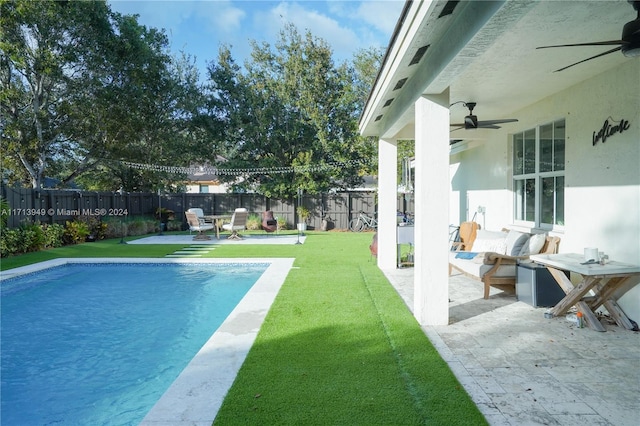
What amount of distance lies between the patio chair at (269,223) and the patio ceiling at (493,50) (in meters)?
11.4

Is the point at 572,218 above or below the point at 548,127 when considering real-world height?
below

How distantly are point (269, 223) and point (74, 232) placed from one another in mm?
6839

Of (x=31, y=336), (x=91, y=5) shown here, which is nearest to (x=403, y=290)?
(x=31, y=336)

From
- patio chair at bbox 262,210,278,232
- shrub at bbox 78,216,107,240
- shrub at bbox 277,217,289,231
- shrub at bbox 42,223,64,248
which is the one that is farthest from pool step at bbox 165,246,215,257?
shrub at bbox 277,217,289,231

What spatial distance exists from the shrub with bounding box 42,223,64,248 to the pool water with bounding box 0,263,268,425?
3.01 metres

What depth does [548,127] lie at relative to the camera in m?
6.09

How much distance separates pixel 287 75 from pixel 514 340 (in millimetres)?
17165

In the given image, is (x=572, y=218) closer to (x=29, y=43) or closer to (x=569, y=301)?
(x=569, y=301)

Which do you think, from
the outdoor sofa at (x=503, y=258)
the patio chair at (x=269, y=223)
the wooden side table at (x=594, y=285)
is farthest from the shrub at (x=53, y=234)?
the wooden side table at (x=594, y=285)

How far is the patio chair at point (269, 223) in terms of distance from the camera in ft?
55.4

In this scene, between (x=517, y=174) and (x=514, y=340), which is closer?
(x=514, y=340)

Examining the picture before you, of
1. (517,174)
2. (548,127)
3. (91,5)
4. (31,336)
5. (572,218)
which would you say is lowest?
(31,336)

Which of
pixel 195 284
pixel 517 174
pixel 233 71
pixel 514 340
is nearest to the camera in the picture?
pixel 514 340

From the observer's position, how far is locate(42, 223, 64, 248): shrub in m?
11.4
